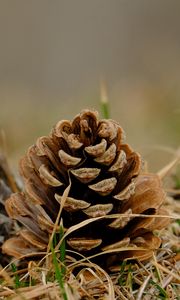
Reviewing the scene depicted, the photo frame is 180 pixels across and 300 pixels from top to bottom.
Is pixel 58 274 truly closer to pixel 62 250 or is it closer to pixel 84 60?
pixel 62 250

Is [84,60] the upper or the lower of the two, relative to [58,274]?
lower

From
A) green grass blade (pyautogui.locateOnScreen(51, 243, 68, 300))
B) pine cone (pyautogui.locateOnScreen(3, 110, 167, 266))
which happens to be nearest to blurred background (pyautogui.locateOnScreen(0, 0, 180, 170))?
pine cone (pyautogui.locateOnScreen(3, 110, 167, 266))

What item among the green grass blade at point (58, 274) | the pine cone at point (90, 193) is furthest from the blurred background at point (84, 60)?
the green grass blade at point (58, 274)

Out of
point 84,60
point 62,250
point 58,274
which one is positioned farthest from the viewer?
point 84,60

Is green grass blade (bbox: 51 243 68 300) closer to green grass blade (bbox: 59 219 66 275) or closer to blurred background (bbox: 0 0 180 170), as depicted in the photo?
green grass blade (bbox: 59 219 66 275)

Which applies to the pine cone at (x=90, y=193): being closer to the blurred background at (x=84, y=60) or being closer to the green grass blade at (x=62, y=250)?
the green grass blade at (x=62, y=250)

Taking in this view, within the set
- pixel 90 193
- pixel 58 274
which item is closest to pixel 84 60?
pixel 90 193
